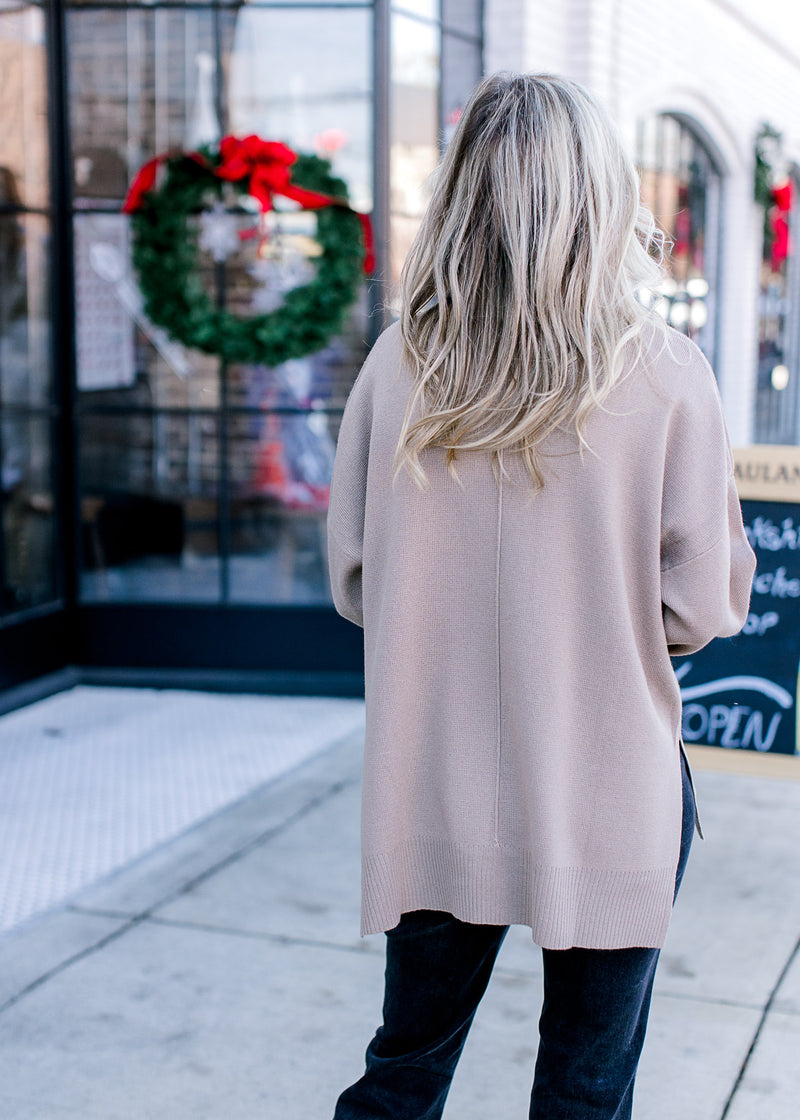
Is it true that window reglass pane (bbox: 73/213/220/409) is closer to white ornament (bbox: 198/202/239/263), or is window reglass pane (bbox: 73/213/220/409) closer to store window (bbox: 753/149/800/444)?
white ornament (bbox: 198/202/239/263)

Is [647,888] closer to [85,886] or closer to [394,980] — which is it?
[394,980]

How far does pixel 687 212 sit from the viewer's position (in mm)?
8766

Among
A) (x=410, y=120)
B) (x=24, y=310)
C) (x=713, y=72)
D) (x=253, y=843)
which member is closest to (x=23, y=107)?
(x=24, y=310)

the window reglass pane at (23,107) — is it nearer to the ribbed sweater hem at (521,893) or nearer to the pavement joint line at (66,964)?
the pavement joint line at (66,964)

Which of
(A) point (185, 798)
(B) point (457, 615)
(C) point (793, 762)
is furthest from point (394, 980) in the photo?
(A) point (185, 798)

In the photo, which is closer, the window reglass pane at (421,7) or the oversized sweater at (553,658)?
the oversized sweater at (553,658)

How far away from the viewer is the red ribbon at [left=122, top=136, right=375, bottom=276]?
518 centimetres

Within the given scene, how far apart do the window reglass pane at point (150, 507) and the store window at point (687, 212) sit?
12.3 ft

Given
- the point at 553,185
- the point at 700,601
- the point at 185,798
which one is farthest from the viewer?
the point at 185,798

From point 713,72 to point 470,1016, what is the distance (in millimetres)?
7853

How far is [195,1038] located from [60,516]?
128 inches

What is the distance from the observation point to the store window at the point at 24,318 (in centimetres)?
519

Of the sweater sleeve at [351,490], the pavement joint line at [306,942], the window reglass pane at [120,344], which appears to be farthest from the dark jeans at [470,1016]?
the window reglass pane at [120,344]

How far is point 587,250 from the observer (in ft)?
5.40
